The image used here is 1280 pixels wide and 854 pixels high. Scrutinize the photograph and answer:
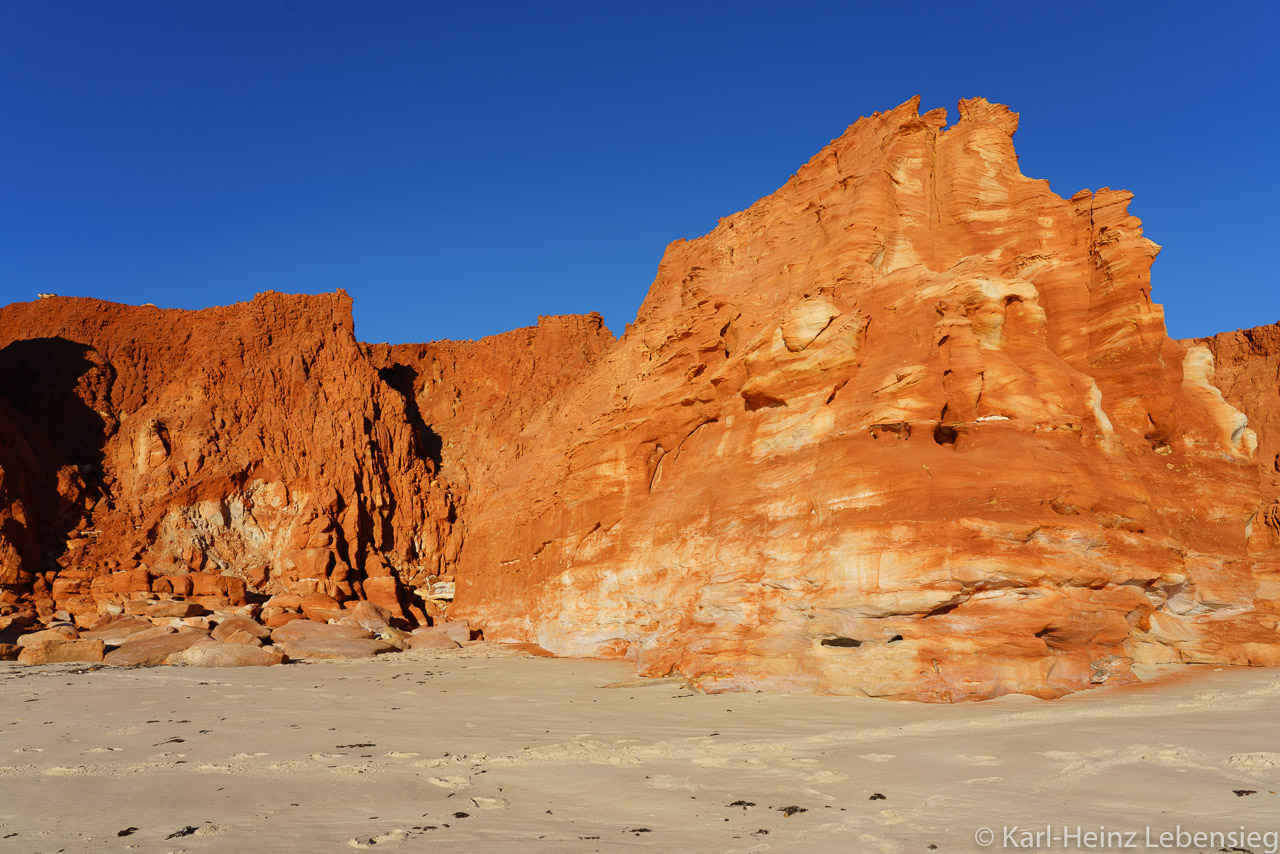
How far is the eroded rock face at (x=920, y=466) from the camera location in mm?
10281

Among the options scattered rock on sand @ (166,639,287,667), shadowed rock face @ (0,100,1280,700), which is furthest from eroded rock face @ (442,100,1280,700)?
scattered rock on sand @ (166,639,287,667)

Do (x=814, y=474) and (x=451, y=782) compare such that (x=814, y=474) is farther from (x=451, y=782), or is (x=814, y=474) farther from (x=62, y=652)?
(x=62, y=652)

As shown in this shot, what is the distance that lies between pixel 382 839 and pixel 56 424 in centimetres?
3531

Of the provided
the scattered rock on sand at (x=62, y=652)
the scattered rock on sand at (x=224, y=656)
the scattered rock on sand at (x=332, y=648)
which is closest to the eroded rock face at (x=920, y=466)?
the scattered rock on sand at (x=332, y=648)

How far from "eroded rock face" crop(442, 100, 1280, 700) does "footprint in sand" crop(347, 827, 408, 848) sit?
23.9 feet

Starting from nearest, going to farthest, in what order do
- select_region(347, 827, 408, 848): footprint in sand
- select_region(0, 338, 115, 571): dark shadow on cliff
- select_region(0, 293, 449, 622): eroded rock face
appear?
select_region(347, 827, 408, 848): footprint in sand → select_region(0, 293, 449, 622): eroded rock face → select_region(0, 338, 115, 571): dark shadow on cliff

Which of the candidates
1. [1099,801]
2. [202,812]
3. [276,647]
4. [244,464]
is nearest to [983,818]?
[1099,801]

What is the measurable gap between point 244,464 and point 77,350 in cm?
973

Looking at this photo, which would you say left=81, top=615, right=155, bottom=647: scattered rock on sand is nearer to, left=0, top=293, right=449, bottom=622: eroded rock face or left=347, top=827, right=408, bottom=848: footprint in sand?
left=0, top=293, right=449, bottom=622: eroded rock face

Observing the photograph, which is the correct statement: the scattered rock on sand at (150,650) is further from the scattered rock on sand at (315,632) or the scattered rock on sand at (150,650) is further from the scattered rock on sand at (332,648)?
the scattered rock on sand at (332,648)

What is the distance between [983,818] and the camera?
15.6 feet

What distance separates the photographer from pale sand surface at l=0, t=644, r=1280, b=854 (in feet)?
15.3

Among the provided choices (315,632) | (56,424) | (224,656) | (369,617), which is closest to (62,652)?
(224,656)

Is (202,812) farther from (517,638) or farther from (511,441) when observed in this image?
(511,441)
